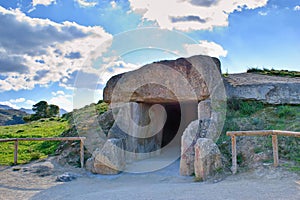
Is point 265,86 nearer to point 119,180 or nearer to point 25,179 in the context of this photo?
point 119,180

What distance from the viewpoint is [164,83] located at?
32.0ft

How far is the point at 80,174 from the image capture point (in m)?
8.21

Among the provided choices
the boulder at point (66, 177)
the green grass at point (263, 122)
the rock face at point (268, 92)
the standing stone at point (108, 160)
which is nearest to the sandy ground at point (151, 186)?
the boulder at point (66, 177)

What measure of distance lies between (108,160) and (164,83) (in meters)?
3.08

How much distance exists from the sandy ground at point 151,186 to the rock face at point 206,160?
10.8 inches

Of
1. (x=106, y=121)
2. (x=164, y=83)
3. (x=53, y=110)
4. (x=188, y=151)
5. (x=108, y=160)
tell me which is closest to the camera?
(x=188, y=151)

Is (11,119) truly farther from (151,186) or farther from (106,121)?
(151,186)

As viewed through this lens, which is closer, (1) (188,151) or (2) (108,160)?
(1) (188,151)

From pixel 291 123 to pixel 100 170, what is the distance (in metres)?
5.53

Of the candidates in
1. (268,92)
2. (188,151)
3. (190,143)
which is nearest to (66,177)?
(188,151)

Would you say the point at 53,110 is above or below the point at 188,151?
above

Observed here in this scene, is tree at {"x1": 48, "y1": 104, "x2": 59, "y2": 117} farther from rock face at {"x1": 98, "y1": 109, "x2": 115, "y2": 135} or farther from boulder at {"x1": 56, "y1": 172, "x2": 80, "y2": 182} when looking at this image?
boulder at {"x1": 56, "y1": 172, "x2": 80, "y2": 182}

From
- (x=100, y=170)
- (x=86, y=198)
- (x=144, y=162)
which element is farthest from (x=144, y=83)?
(x=86, y=198)

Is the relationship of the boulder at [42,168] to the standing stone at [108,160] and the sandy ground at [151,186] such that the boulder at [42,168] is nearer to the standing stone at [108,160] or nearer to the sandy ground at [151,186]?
the sandy ground at [151,186]
